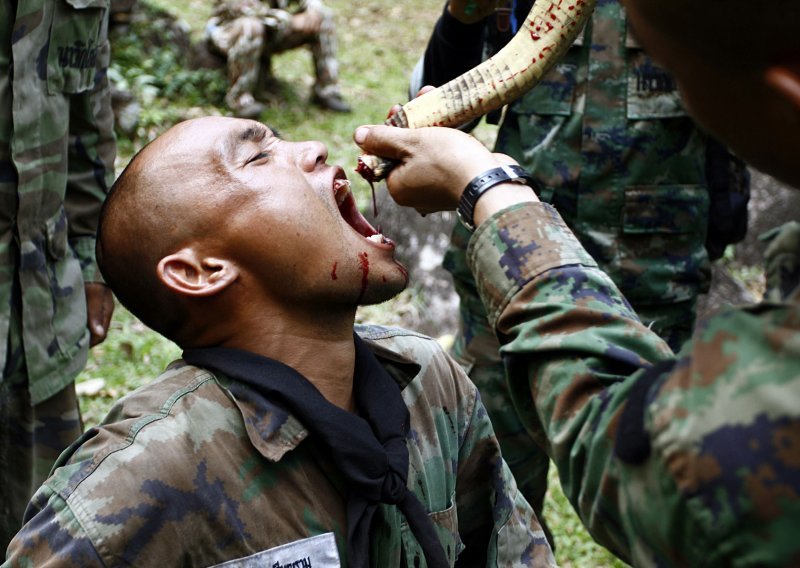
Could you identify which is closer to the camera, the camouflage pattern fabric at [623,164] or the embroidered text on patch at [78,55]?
the embroidered text on patch at [78,55]

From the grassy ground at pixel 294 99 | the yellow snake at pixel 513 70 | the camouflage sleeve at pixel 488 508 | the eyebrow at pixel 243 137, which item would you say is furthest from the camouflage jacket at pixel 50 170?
the grassy ground at pixel 294 99

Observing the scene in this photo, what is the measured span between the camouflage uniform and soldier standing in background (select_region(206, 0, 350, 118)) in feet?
17.9

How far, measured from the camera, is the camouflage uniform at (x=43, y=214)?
2906 mm

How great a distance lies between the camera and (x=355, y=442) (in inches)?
79.9

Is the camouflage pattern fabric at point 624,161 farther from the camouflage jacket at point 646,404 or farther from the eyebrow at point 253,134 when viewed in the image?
the camouflage jacket at point 646,404

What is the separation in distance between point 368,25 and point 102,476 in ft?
35.5

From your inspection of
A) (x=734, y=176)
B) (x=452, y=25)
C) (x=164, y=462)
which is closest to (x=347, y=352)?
(x=164, y=462)

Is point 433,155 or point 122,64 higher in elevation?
point 433,155

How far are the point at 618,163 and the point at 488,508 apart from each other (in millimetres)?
1576

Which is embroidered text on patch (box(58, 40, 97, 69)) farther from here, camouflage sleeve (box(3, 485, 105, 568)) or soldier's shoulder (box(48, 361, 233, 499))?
camouflage sleeve (box(3, 485, 105, 568))

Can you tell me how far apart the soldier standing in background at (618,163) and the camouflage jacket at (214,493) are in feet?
4.56

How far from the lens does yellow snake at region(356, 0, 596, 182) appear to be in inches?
84.4

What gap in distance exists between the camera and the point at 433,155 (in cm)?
190

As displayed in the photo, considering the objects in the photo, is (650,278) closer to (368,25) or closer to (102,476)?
(102,476)
